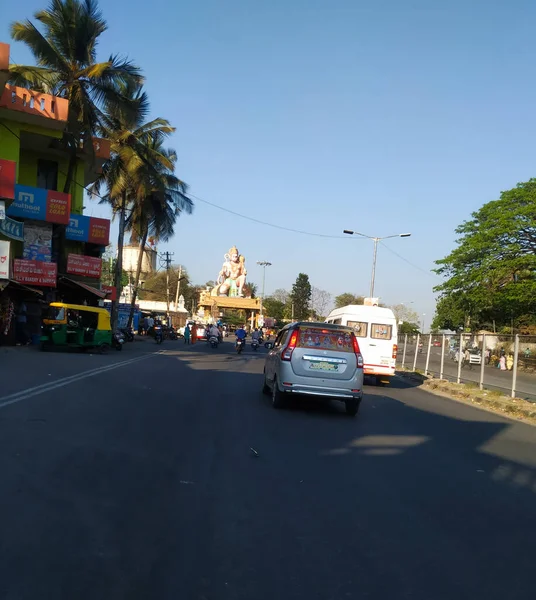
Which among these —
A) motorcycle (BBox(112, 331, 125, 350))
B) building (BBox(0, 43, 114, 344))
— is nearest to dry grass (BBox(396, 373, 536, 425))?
motorcycle (BBox(112, 331, 125, 350))

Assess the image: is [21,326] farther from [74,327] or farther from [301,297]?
[301,297]

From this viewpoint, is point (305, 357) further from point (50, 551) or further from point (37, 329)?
point (37, 329)

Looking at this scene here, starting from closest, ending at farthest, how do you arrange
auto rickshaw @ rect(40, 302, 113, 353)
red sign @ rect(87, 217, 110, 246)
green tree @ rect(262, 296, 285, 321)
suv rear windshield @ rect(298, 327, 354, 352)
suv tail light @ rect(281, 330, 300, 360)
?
1. suv tail light @ rect(281, 330, 300, 360)
2. suv rear windshield @ rect(298, 327, 354, 352)
3. auto rickshaw @ rect(40, 302, 113, 353)
4. red sign @ rect(87, 217, 110, 246)
5. green tree @ rect(262, 296, 285, 321)

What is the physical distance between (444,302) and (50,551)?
45921 mm

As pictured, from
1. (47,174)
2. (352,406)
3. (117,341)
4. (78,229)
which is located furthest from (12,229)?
(352,406)

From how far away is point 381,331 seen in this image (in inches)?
788

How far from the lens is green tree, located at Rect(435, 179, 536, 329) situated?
128 ft

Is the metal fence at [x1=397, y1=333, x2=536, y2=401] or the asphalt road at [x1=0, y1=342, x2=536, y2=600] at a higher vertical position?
the metal fence at [x1=397, y1=333, x2=536, y2=401]

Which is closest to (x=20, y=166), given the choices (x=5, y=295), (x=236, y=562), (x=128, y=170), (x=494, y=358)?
(x=128, y=170)

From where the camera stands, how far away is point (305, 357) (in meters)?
11.6

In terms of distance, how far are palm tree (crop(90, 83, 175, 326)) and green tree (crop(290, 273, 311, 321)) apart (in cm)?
5989

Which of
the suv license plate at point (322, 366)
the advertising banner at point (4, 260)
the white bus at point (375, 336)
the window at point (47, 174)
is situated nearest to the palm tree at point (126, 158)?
the window at point (47, 174)

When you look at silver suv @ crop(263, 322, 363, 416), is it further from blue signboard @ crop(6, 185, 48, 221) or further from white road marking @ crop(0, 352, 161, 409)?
blue signboard @ crop(6, 185, 48, 221)

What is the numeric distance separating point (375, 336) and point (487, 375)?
3.69 m
